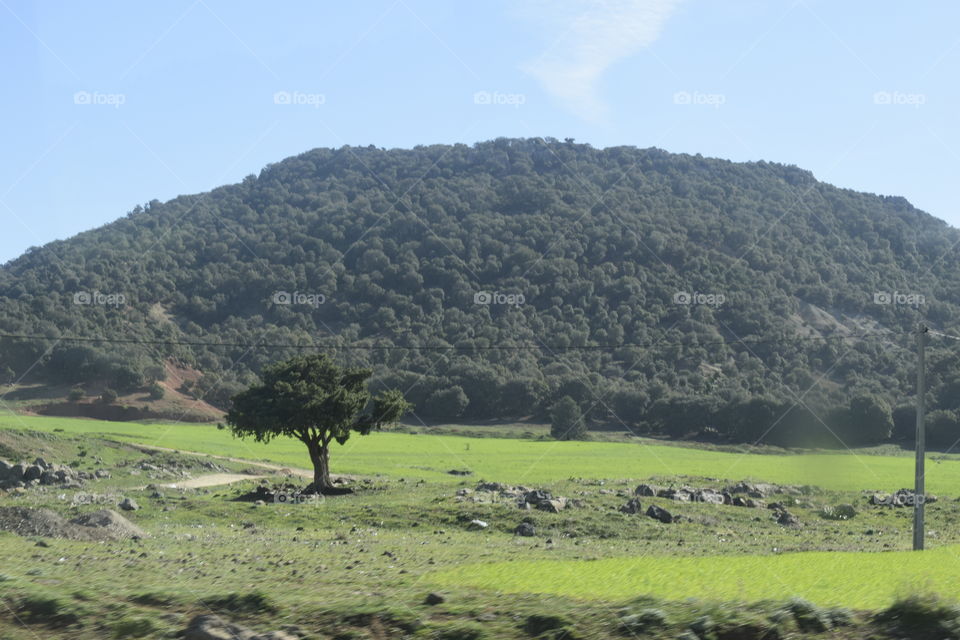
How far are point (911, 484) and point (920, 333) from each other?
28.9 meters

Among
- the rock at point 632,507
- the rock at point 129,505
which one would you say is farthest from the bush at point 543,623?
the rock at point 129,505

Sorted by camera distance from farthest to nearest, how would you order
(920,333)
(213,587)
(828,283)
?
(828,283) < (920,333) < (213,587)

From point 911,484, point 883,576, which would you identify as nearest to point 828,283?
point 911,484

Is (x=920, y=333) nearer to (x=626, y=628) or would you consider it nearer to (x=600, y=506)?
(x=600, y=506)

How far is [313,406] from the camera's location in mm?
39156

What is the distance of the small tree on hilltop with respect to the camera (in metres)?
86.7

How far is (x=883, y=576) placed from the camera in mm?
15586

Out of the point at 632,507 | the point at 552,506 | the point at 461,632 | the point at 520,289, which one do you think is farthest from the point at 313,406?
the point at 520,289

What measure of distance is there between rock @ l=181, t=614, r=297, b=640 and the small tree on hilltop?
253 ft

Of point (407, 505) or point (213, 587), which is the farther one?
point (407, 505)

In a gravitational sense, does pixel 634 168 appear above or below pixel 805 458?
above

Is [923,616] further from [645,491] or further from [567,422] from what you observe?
[567,422]

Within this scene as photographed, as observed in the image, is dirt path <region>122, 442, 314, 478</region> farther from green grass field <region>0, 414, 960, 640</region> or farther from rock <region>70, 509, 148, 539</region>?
rock <region>70, 509, 148, 539</region>

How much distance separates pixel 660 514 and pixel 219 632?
22354mm
